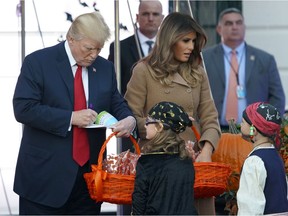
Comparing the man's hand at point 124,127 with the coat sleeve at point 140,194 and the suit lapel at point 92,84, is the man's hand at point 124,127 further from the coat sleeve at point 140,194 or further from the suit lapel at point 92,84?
the coat sleeve at point 140,194

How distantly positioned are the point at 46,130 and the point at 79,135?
0.24m

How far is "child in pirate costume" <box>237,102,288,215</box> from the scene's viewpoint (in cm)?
736

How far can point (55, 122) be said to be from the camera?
750 cm

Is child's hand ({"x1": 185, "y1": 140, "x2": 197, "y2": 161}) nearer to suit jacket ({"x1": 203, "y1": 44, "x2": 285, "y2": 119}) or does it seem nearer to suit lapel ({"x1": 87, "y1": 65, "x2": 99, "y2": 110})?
suit lapel ({"x1": 87, "y1": 65, "x2": 99, "y2": 110})

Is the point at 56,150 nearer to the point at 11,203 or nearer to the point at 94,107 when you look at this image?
the point at 94,107

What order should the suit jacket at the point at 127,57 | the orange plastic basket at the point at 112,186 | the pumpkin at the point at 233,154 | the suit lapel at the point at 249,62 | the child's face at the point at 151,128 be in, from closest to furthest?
1. the child's face at the point at 151,128
2. the orange plastic basket at the point at 112,186
3. the pumpkin at the point at 233,154
4. the suit jacket at the point at 127,57
5. the suit lapel at the point at 249,62

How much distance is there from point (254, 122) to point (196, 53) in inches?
31.5

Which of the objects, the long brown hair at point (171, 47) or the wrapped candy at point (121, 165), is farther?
the long brown hair at point (171, 47)

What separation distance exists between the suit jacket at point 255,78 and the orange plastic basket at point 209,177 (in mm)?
4164

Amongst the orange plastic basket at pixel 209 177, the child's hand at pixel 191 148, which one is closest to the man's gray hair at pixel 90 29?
the child's hand at pixel 191 148

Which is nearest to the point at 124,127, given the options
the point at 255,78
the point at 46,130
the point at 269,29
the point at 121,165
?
the point at 121,165

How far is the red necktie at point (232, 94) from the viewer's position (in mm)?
11770

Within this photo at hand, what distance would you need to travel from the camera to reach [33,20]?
10.1 meters

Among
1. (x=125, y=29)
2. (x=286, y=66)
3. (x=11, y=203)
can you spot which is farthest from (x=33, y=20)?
(x=286, y=66)
